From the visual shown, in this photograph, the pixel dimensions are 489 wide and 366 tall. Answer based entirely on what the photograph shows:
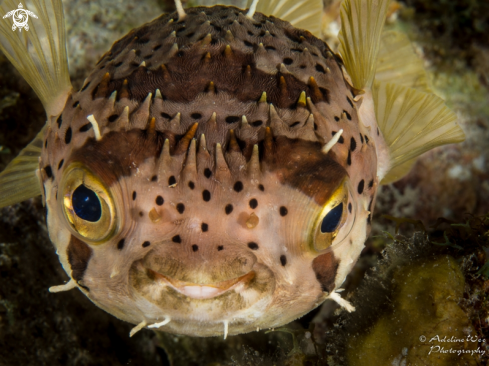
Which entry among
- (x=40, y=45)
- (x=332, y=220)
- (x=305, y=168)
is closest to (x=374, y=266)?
(x=332, y=220)

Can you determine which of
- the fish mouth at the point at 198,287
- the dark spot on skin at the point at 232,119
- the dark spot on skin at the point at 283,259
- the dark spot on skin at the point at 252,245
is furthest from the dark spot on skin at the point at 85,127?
the dark spot on skin at the point at 283,259

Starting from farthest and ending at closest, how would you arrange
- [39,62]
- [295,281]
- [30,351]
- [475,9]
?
[475,9], [30,351], [39,62], [295,281]

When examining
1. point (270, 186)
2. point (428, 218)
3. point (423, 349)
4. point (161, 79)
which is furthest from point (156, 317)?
point (428, 218)

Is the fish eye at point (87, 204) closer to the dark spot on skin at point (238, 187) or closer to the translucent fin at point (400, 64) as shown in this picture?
the dark spot on skin at point (238, 187)

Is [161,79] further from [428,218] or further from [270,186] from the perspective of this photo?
[428,218]

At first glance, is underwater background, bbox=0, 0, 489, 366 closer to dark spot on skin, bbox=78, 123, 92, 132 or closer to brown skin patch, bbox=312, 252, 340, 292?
brown skin patch, bbox=312, 252, 340, 292
